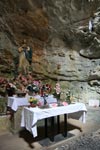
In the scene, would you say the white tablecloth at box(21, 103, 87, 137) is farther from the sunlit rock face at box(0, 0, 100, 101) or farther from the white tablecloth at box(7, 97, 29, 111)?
the sunlit rock face at box(0, 0, 100, 101)

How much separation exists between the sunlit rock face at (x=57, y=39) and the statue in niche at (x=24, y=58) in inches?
21.7

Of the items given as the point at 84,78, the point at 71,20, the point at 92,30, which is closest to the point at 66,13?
the point at 71,20

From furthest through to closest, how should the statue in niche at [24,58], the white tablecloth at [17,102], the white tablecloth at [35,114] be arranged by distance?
the statue in niche at [24,58], the white tablecloth at [17,102], the white tablecloth at [35,114]

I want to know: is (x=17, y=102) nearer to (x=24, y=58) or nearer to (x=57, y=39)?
(x=24, y=58)

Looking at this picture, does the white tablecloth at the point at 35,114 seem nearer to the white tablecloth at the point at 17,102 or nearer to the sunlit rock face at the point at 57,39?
the white tablecloth at the point at 17,102

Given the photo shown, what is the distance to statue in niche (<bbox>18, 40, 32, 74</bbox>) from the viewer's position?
22.9 ft

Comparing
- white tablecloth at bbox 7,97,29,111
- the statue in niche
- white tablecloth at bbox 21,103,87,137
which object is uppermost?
the statue in niche

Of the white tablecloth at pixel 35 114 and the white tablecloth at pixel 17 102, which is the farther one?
the white tablecloth at pixel 17 102

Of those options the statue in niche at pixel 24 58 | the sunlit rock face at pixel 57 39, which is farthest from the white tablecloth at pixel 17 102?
the sunlit rock face at pixel 57 39

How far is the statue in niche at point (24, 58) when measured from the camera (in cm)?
697

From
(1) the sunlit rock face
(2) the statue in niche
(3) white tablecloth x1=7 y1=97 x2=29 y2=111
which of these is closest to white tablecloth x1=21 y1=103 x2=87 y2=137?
(3) white tablecloth x1=7 y1=97 x2=29 y2=111

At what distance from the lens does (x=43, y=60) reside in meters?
8.04

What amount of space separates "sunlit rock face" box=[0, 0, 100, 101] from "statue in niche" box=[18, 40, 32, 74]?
551 mm

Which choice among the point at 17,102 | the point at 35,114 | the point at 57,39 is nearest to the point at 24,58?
the point at 57,39
